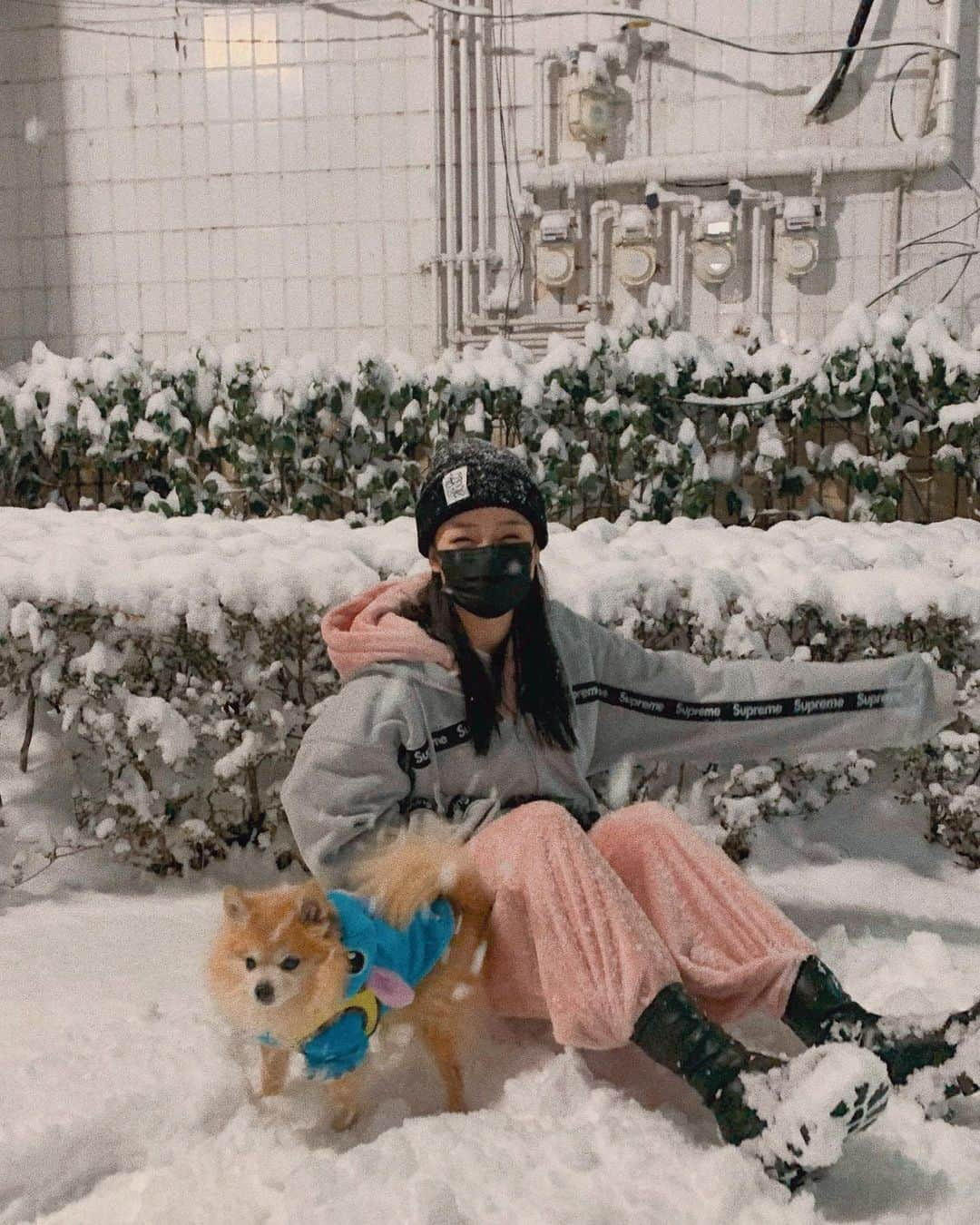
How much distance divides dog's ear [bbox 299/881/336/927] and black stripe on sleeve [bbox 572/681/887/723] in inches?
33.1

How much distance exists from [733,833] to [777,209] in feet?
14.9

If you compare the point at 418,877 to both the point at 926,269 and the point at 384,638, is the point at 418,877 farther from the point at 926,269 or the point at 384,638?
the point at 926,269

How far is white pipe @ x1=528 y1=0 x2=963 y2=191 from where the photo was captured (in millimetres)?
5727

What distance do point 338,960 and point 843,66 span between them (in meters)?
6.05

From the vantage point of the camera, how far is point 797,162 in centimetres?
588

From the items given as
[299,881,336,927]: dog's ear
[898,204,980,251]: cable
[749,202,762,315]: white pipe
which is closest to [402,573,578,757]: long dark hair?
[299,881,336,927]: dog's ear

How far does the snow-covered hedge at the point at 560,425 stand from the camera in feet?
15.2

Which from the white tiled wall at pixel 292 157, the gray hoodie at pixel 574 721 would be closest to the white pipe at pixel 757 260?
the white tiled wall at pixel 292 157

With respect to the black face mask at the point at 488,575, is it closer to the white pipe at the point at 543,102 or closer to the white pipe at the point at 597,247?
the white pipe at the point at 597,247

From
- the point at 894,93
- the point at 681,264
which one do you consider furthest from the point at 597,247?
the point at 894,93

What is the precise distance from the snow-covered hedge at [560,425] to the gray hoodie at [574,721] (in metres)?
2.50

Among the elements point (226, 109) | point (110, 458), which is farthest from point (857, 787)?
point (226, 109)

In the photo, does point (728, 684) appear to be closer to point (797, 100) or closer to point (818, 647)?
point (818, 647)

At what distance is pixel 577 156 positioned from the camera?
613 centimetres
